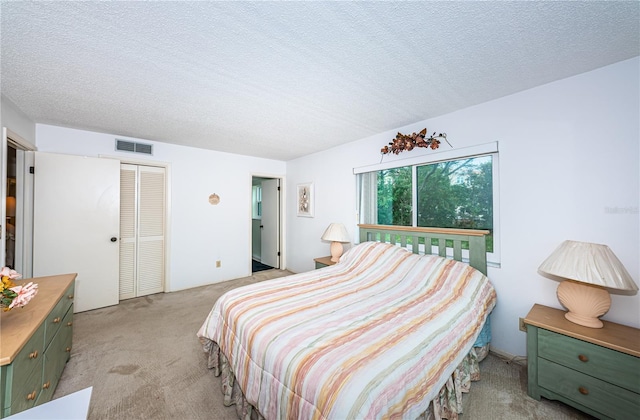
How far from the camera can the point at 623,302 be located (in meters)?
1.68

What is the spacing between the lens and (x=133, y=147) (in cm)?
346

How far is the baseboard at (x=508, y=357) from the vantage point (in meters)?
2.08

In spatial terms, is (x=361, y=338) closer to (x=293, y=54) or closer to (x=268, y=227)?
(x=293, y=54)

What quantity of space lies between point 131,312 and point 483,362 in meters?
3.95

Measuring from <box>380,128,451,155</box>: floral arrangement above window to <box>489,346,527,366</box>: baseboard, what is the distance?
2.04 metres

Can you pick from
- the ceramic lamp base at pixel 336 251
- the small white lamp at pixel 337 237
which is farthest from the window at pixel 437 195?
the ceramic lamp base at pixel 336 251

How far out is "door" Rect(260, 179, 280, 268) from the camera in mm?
5160

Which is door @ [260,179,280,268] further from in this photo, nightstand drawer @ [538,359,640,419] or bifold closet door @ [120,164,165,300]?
nightstand drawer @ [538,359,640,419]

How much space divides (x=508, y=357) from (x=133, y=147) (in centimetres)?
503

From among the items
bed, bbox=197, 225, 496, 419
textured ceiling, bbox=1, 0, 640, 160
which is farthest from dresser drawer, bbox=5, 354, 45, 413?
textured ceiling, bbox=1, 0, 640, 160

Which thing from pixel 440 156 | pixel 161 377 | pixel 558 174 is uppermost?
pixel 440 156

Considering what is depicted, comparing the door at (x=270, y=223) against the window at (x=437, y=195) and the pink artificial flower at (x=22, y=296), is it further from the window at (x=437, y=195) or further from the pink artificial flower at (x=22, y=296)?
the pink artificial flower at (x=22, y=296)

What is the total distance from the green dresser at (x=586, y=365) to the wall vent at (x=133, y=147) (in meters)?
4.72

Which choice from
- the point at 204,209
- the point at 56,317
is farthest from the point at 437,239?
the point at 204,209
